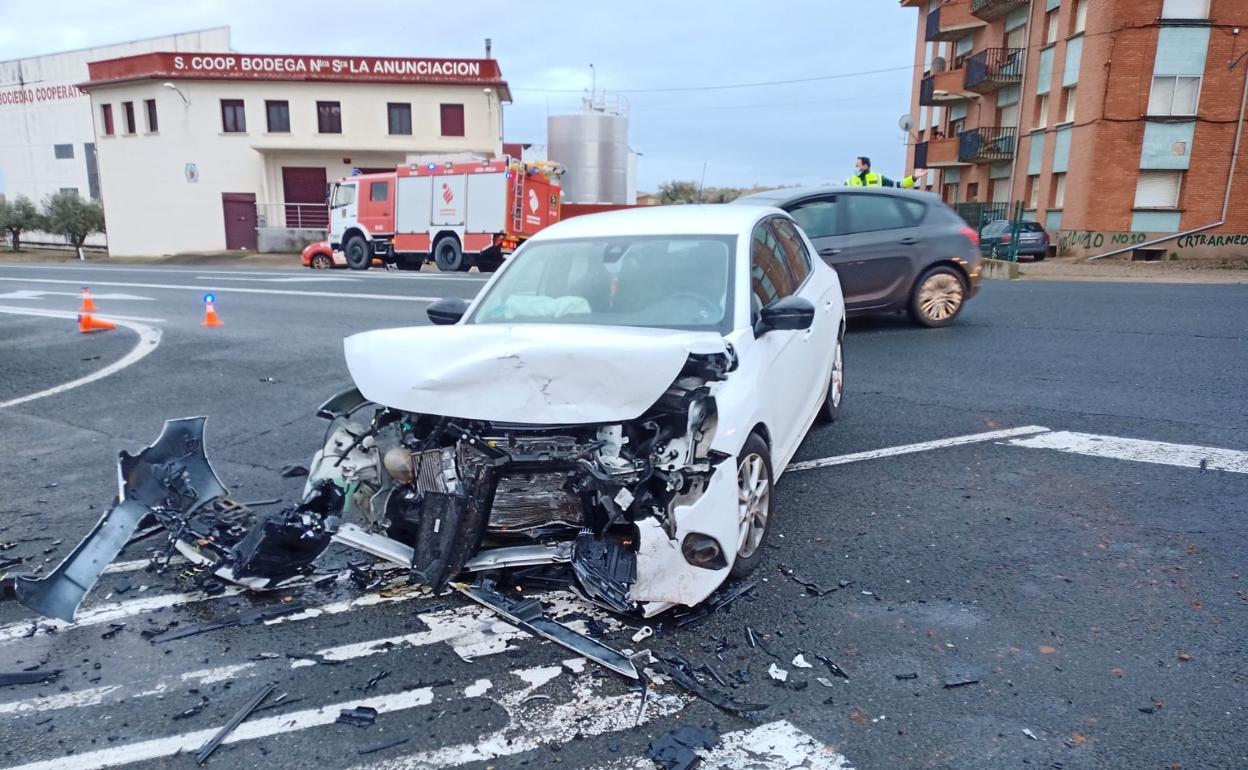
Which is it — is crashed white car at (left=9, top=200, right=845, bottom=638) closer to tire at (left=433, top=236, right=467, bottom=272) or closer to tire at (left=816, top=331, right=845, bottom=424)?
tire at (left=816, top=331, right=845, bottom=424)

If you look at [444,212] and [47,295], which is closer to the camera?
[47,295]

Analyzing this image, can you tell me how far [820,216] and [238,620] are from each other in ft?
24.3

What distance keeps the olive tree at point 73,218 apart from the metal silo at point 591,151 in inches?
991

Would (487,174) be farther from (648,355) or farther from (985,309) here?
(648,355)

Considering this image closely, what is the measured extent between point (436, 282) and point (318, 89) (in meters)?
25.7

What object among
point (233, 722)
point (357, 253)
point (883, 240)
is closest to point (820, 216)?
point (883, 240)

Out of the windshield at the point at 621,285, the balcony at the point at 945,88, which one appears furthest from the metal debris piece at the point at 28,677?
the balcony at the point at 945,88

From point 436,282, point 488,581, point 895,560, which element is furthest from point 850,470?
point 436,282

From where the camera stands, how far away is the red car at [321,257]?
2731 cm

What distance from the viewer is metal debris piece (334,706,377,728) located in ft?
8.99

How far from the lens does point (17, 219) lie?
1672 inches

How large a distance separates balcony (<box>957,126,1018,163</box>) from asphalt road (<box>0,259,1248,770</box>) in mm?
30380

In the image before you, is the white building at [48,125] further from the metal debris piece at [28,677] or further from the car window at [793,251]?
the metal debris piece at [28,677]

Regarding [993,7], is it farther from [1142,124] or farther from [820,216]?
[820,216]
